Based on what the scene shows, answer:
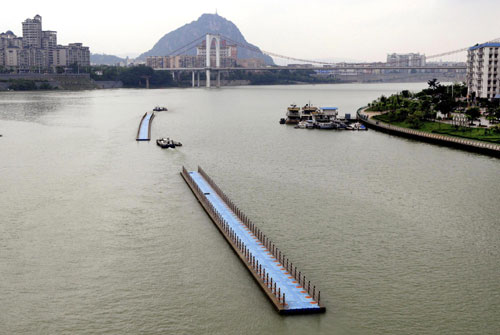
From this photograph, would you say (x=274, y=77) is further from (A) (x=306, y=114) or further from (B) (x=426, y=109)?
(B) (x=426, y=109)

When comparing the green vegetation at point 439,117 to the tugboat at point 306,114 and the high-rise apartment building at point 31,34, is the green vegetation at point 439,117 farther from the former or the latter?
the high-rise apartment building at point 31,34

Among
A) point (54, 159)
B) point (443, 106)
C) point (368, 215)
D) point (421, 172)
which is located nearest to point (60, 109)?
point (54, 159)

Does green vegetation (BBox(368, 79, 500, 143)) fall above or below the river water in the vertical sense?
above

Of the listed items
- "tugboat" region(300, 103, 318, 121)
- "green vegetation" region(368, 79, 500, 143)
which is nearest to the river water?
"green vegetation" region(368, 79, 500, 143)

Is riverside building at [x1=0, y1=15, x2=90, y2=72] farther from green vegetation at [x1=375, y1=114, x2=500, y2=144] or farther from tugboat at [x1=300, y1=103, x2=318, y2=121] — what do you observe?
green vegetation at [x1=375, y1=114, x2=500, y2=144]

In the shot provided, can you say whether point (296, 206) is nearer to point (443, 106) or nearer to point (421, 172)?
point (421, 172)

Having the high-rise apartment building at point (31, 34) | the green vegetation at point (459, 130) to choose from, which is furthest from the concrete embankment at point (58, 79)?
the green vegetation at point (459, 130)
